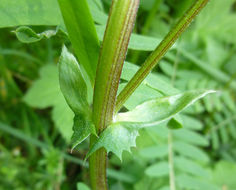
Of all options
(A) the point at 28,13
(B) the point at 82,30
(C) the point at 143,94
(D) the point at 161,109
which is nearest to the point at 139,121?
(D) the point at 161,109

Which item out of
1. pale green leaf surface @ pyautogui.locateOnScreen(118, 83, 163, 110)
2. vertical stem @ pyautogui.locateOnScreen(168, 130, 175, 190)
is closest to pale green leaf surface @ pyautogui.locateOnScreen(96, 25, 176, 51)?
pale green leaf surface @ pyautogui.locateOnScreen(118, 83, 163, 110)

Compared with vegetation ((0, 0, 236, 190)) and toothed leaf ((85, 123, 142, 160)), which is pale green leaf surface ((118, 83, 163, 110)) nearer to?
vegetation ((0, 0, 236, 190))

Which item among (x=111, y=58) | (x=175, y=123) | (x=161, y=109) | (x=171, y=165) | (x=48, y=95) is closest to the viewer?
(x=111, y=58)

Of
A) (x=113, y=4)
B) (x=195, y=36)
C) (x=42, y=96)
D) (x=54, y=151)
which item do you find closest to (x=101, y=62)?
(x=113, y=4)

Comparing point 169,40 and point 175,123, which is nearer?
point 169,40

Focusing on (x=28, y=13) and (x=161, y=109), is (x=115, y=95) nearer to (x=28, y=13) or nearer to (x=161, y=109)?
(x=161, y=109)

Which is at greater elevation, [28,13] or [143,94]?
[28,13]

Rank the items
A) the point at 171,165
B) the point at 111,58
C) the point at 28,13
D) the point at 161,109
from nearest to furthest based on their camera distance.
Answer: the point at 111,58, the point at 161,109, the point at 28,13, the point at 171,165

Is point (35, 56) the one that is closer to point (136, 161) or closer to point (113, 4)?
point (136, 161)
